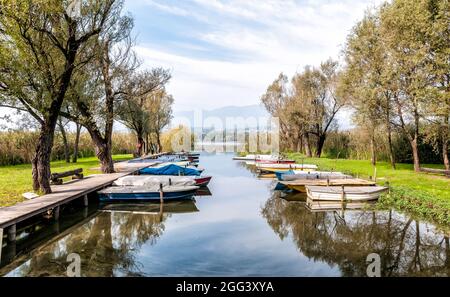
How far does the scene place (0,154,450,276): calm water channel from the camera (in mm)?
8570

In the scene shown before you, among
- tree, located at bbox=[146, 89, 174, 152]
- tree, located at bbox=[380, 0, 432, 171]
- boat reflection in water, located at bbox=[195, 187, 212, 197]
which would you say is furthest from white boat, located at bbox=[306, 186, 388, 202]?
tree, located at bbox=[146, 89, 174, 152]

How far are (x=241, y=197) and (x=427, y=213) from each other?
9113mm

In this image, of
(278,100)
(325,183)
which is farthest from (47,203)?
(278,100)

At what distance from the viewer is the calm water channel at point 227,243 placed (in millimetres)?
8570

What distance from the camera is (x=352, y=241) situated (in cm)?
1083

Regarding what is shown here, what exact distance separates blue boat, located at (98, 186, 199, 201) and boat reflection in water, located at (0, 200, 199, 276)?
2.07ft

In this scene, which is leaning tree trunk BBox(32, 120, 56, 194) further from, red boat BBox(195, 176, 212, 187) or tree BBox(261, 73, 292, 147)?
tree BBox(261, 73, 292, 147)

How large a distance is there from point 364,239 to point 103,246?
8436 mm

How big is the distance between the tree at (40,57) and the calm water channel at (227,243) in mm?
4175

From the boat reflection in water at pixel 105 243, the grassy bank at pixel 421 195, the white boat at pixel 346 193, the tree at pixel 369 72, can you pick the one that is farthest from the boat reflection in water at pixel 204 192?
the tree at pixel 369 72

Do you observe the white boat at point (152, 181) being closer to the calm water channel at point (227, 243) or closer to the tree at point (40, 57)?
the calm water channel at point (227, 243)

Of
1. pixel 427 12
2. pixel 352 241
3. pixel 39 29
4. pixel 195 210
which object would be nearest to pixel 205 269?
pixel 352 241

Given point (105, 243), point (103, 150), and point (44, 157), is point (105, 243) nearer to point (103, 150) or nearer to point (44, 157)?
point (44, 157)
